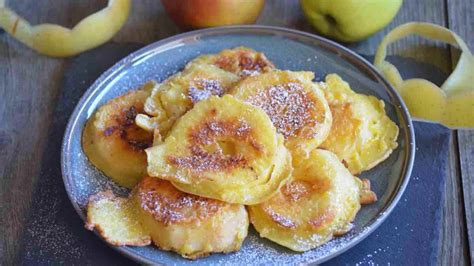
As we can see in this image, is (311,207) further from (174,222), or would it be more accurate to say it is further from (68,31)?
(68,31)

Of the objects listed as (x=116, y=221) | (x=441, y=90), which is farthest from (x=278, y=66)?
(x=116, y=221)

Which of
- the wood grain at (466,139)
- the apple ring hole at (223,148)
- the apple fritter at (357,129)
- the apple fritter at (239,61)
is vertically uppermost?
the apple ring hole at (223,148)

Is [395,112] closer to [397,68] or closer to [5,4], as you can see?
[397,68]

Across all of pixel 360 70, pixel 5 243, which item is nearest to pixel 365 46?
pixel 360 70

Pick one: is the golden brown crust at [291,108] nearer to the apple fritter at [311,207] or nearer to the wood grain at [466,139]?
the apple fritter at [311,207]

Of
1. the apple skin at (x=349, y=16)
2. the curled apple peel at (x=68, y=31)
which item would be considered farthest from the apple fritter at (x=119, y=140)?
the apple skin at (x=349, y=16)

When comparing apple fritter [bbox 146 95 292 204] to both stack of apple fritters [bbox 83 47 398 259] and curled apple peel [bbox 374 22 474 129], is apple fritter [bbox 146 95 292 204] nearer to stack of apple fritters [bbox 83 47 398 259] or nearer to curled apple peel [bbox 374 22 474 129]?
stack of apple fritters [bbox 83 47 398 259]

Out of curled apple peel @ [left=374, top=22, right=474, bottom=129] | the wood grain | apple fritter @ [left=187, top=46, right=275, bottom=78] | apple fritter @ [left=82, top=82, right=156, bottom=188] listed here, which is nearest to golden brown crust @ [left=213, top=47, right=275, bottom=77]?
apple fritter @ [left=187, top=46, right=275, bottom=78]
